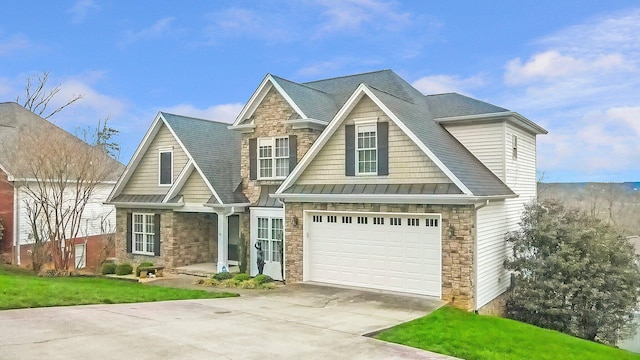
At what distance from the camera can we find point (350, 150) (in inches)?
611

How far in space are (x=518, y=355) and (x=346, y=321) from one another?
3.60 meters

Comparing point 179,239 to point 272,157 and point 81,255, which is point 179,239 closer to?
point 272,157

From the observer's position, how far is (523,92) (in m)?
24.5

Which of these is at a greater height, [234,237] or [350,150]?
[350,150]

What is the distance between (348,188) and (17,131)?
2038 centimetres

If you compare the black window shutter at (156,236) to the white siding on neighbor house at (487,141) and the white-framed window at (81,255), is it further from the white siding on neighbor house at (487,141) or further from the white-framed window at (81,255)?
the white siding on neighbor house at (487,141)

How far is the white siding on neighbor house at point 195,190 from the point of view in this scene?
19734 millimetres

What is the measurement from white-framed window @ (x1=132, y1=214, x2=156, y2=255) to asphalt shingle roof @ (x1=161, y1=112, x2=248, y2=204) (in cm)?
344

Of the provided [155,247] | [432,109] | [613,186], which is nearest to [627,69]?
[432,109]

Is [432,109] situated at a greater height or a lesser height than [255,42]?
lesser

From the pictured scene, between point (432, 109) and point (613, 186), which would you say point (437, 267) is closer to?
point (432, 109)

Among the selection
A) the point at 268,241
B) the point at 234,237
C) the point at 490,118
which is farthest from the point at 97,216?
the point at 490,118

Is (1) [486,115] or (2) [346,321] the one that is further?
(1) [486,115]

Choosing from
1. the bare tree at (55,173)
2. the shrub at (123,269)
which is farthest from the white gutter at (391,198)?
the bare tree at (55,173)
